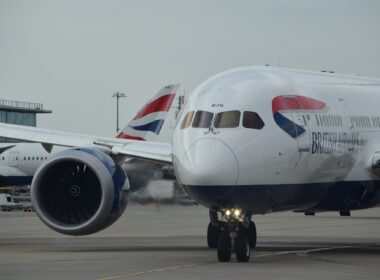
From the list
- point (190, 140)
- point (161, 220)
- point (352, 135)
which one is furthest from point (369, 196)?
point (161, 220)

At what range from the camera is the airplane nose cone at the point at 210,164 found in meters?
21.5

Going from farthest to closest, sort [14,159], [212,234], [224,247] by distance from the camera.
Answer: [14,159], [212,234], [224,247]

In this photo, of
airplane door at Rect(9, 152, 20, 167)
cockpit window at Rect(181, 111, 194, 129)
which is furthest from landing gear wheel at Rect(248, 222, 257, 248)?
airplane door at Rect(9, 152, 20, 167)

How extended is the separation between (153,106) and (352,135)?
1144 inches

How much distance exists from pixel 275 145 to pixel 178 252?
4847 mm

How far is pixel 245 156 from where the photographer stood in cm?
2191

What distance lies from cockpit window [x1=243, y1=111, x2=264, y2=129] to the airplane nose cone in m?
0.86

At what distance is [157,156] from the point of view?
87.6 ft

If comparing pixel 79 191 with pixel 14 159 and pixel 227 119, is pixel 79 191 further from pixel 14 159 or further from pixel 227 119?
pixel 14 159

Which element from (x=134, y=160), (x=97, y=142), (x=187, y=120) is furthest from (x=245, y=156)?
(x=134, y=160)

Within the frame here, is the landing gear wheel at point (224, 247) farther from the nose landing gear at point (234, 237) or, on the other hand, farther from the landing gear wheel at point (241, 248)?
the landing gear wheel at point (241, 248)

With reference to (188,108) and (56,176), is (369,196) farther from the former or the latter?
(56,176)

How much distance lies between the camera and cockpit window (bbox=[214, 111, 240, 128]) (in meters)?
22.2

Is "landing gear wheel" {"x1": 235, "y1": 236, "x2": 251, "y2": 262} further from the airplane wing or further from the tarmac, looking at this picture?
→ the airplane wing
